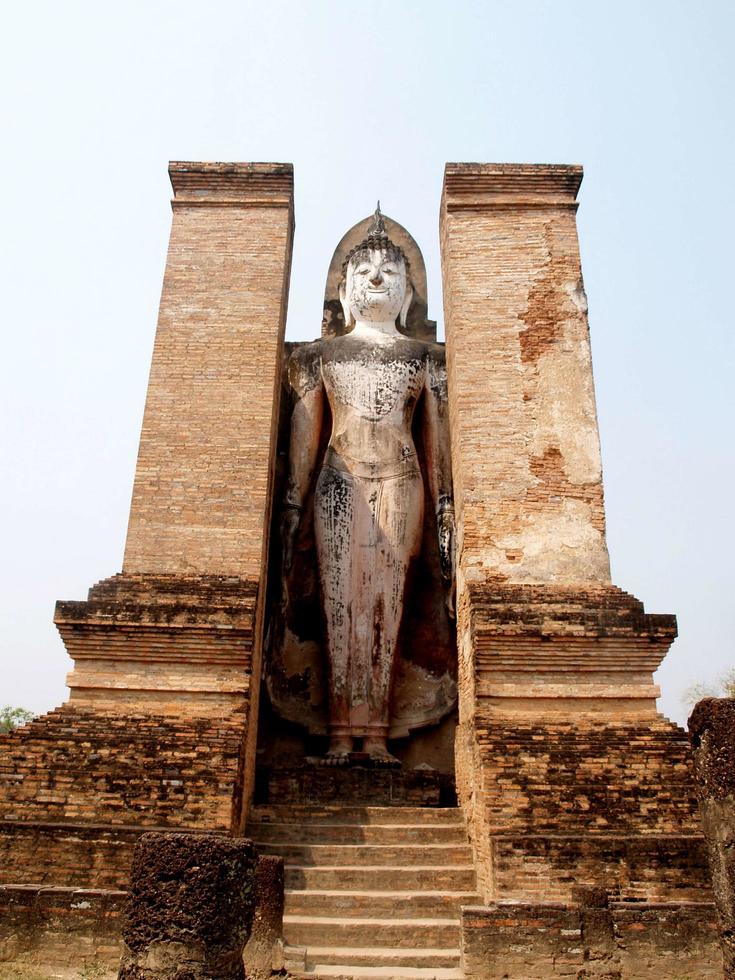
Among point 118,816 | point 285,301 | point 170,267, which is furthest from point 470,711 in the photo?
point 170,267

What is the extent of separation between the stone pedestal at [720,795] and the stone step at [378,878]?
2.86 m

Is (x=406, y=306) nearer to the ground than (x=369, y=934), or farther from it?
farther from it

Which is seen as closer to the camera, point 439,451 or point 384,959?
point 384,959

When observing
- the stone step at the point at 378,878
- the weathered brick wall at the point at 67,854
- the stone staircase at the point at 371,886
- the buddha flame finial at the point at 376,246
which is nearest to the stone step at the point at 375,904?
the stone staircase at the point at 371,886

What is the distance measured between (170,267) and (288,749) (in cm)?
486

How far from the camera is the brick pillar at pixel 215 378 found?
7883 millimetres

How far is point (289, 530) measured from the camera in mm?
9156

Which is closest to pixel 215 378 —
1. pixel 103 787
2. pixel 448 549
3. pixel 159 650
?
pixel 159 650

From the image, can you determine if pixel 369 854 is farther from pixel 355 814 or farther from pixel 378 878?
pixel 355 814

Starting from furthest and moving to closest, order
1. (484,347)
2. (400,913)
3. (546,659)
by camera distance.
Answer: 1. (484,347)
2. (546,659)
3. (400,913)

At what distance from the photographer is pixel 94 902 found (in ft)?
18.8

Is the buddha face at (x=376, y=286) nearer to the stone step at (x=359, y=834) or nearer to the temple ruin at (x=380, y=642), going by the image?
the temple ruin at (x=380, y=642)

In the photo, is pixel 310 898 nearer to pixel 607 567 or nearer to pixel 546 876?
pixel 546 876

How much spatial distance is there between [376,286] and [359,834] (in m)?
5.68
